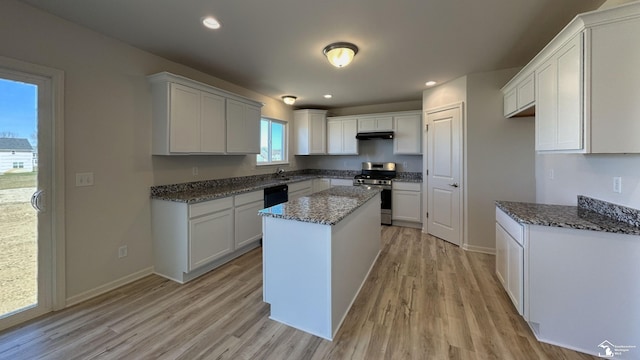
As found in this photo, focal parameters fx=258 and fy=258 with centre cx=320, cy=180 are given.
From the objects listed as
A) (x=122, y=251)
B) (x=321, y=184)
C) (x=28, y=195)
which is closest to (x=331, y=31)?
(x=28, y=195)

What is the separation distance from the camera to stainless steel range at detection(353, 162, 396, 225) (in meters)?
5.01

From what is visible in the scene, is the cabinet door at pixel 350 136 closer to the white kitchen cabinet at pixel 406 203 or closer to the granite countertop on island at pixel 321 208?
the white kitchen cabinet at pixel 406 203

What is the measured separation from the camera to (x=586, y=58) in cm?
167

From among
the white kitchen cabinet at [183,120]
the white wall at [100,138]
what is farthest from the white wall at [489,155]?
the white wall at [100,138]

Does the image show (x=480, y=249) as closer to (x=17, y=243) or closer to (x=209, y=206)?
(x=209, y=206)

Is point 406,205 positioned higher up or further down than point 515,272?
higher up

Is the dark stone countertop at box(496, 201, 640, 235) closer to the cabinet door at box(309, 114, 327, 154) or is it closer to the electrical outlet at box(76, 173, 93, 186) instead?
the electrical outlet at box(76, 173, 93, 186)

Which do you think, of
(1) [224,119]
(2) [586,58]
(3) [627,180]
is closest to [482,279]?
(3) [627,180]

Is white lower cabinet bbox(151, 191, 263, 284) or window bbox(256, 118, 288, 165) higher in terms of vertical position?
window bbox(256, 118, 288, 165)

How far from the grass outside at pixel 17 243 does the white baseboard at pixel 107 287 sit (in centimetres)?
26

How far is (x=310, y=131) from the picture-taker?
5613mm

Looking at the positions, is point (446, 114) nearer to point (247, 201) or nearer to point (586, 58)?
point (586, 58)

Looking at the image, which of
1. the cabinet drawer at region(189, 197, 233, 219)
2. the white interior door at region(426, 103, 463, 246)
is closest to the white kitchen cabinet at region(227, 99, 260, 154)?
the cabinet drawer at region(189, 197, 233, 219)

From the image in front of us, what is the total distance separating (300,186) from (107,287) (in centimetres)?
306
